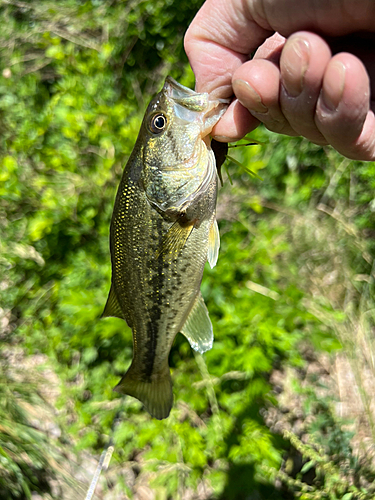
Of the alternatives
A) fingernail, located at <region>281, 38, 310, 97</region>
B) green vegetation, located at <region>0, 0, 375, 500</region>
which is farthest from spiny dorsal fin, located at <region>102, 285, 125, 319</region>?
fingernail, located at <region>281, 38, 310, 97</region>

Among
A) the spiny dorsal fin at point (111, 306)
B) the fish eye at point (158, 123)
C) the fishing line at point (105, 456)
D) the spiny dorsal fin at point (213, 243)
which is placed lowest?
the fishing line at point (105, 456)

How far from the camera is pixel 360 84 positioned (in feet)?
3.62

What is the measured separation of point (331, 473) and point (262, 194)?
2.27m

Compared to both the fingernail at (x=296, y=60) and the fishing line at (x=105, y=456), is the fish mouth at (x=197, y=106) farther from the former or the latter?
the fishing line at (x=105, y=456)

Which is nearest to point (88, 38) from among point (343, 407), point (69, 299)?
point (69, 299)

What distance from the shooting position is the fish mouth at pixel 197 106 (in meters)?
1.44

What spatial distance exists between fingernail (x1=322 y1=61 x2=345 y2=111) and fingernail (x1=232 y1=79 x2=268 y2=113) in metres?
0.25

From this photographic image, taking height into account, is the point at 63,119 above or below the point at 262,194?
above

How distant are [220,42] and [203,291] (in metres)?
1.59

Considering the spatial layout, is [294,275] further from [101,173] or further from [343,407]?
[101,173]

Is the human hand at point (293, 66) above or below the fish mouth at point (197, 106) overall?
above

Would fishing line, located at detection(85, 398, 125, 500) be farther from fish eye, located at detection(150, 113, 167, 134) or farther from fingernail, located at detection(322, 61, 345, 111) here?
fingernail, located at detection(322, 61, 345, 111)

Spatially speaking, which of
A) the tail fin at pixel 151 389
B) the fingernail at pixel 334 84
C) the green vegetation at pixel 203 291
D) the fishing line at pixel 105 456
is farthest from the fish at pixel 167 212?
the fishing line at pixel 105 456

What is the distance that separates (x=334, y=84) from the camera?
1.13 meters
